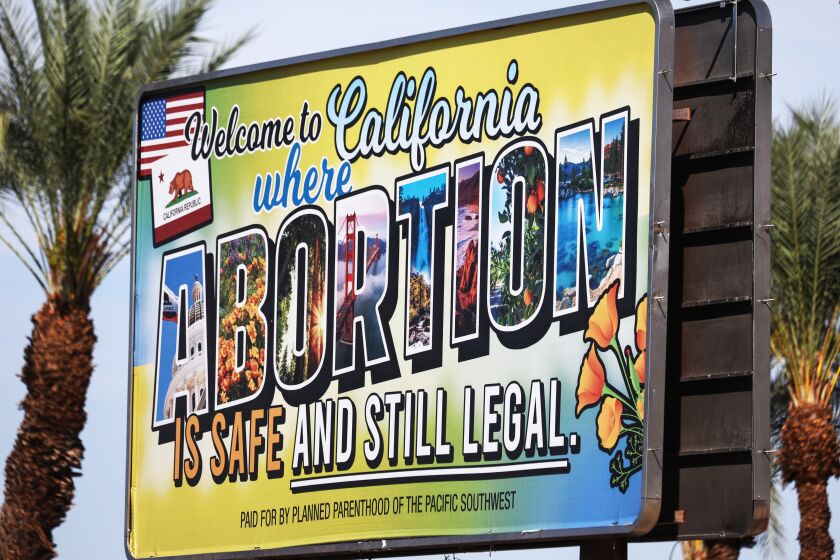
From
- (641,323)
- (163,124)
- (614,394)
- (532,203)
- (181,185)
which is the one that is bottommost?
(614,394)

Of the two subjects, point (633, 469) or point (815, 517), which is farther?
point (815, 517)

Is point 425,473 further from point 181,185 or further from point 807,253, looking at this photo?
point 807,253

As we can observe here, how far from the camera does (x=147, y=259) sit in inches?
563

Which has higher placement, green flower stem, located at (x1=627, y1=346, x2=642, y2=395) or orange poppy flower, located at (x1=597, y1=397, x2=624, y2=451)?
green flower stem, located at (x1=627, y1=346, x2=642, y2=395)

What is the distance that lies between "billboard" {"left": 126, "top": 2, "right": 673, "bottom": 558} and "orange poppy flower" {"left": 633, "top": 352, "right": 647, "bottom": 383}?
0.02 meters

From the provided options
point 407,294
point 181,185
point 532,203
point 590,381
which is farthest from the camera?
point 181,185

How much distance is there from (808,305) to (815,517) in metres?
3.11

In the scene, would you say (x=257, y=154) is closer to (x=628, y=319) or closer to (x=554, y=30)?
(x=554, y=30)

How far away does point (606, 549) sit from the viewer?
1184 cm

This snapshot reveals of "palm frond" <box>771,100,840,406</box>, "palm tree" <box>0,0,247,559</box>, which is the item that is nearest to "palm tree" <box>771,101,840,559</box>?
"palm frond" <box>771,100,840,406</box>

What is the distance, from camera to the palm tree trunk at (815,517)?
2512 centimetres

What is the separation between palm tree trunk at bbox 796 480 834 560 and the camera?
25125 millimetres

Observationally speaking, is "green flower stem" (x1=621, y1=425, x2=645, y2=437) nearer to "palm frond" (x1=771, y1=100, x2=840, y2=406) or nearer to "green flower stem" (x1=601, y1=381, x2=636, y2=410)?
"green flower stem" (x1=601, y1=381, x2=636, y2=410)

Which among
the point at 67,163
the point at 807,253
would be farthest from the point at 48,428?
the point at 807,253
